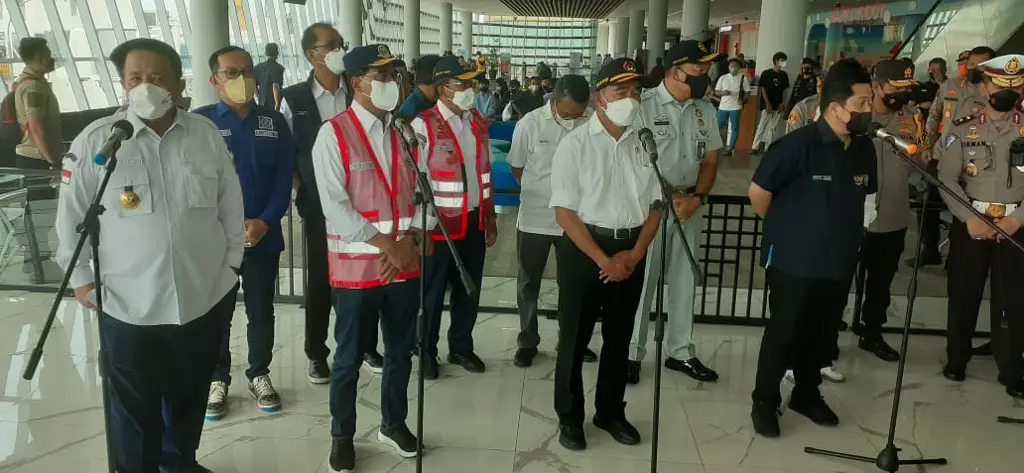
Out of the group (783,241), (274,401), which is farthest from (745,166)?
(274,401)

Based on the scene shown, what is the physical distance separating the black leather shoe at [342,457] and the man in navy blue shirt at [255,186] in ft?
2.10

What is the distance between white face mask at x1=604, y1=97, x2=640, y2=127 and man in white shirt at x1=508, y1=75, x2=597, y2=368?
90 cm

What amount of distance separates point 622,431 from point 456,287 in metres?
1.24

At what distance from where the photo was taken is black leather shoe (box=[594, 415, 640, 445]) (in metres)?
3.28

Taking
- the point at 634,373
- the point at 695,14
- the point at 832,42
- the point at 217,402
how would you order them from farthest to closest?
the point at 832,42
the point at 695,14
the point at 634,373
the point at 217,402

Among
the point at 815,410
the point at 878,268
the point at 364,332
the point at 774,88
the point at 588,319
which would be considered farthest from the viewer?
the point at 774,88

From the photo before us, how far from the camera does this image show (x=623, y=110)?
298 centimetres

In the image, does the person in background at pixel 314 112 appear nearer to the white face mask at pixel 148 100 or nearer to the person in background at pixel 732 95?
the white face mask at pixel 148 100

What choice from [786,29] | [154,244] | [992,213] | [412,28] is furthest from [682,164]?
[412,28]

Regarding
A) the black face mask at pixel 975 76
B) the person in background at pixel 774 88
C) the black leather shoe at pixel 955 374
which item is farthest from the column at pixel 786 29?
the black leather shoe at pixel 955 374

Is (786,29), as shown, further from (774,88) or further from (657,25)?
(657,25)

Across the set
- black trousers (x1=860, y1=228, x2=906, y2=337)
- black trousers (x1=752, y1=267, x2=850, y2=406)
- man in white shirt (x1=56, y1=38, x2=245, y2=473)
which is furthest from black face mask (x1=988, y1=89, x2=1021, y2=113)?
man in white shirt (x1=56, y1=38, x2=245, y2=473)

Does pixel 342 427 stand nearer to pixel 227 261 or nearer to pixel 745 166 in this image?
pixel 227 261

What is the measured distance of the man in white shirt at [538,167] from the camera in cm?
394
